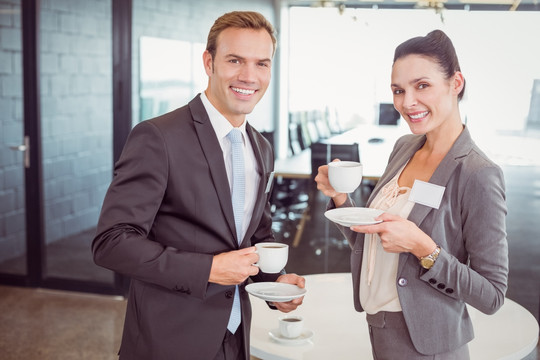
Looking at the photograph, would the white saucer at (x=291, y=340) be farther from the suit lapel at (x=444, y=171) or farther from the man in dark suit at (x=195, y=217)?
the suit lapel at (x=444, y=171)

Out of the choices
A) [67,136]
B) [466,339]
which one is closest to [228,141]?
[466,339]

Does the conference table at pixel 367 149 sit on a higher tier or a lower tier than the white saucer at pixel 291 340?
higher

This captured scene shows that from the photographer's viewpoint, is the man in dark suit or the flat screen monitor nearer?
Result: the man in dark suit

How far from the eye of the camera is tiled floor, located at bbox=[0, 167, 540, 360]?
4062mm

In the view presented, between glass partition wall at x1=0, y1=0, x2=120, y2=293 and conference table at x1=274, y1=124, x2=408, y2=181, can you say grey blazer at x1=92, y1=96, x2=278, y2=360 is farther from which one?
glass partition wall at x1=0, y1=0, x2=120, y2=293

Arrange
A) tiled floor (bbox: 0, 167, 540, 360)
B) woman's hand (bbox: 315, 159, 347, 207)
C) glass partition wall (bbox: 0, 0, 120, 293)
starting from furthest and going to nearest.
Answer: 1. glass partition wall (bbox: 0, 0, 120, 293)
2. tiled floor (bbox: 0, 167, 540, 360)
3. woman's hand (bbox: 315, 159, 347, 207)

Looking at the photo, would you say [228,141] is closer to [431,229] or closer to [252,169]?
[252,169]

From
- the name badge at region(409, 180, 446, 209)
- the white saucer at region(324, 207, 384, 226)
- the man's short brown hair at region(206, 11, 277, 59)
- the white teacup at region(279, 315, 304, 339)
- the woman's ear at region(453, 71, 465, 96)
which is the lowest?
the white teacup at region(279, 315, 304, 339)

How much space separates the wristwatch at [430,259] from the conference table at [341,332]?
0.68m

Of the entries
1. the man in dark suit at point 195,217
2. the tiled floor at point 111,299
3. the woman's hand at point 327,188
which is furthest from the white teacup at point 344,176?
the tiled floor at point 111,299

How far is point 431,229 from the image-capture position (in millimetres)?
1653

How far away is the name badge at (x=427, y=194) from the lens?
1653 millimetres

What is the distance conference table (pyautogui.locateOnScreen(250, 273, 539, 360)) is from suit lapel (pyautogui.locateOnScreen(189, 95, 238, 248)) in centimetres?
71

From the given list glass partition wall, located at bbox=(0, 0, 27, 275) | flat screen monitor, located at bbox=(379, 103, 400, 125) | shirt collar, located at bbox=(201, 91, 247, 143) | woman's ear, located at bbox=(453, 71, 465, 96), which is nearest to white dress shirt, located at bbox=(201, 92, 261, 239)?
shirt collar, located at bbox=(201, 91, 247, 143)
